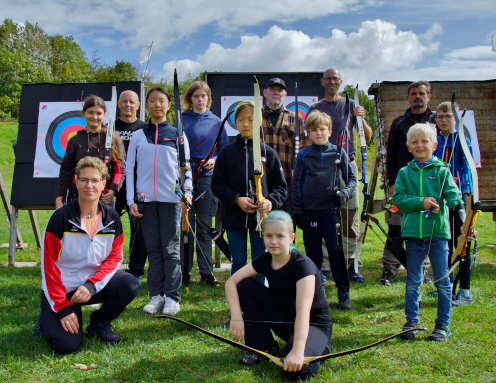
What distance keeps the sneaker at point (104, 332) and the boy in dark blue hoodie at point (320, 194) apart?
1638mm

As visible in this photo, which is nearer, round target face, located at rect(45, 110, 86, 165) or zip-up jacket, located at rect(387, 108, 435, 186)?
zip-up jacket, located at rect(387, 108, 435, 186)

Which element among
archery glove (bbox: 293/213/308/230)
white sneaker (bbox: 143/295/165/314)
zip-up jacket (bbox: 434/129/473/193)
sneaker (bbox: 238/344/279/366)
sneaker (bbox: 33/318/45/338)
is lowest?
sneaker (bbox: 33/318/45/338)

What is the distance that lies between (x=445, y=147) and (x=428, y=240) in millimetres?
1238

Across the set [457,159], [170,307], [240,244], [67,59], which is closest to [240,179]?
[240,244]

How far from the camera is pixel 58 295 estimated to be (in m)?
2.58

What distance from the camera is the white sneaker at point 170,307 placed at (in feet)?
10.5

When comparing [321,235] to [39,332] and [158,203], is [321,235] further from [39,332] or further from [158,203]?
[39,332]

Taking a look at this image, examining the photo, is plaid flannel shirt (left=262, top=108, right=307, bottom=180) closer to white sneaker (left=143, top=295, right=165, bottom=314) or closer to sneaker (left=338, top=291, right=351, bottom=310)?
sneaker (left=338, top=291, right=351, bottom=310)

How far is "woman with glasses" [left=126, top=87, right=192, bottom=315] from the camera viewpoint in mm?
3297

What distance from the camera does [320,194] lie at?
132 inches

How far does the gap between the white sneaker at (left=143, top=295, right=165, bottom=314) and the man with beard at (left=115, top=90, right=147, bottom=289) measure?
2.68 ft

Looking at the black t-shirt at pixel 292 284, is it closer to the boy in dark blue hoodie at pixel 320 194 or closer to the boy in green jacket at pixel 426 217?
the boy in green jacket at pixel 426 217

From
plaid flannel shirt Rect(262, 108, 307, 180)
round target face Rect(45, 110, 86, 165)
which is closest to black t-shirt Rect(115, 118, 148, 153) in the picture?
plaid flannel shirt Rect(262, 108, 307, 180)

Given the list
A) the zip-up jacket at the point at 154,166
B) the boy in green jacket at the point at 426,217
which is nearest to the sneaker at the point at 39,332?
the zip-up jacket at the point at 154,166
